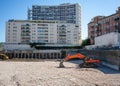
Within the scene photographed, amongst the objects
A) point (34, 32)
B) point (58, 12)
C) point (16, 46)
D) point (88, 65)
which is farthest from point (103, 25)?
point (58, 12)

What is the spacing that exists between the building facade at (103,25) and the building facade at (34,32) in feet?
118

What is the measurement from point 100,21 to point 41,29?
50735mm

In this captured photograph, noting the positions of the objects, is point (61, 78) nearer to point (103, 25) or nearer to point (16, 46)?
point (103, 25)

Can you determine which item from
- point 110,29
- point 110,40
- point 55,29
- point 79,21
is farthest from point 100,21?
point 79,21

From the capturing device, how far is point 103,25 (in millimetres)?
93750

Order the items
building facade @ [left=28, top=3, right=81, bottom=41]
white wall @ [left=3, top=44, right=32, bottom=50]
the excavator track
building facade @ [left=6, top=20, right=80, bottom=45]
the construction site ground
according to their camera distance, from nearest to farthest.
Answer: the construction site ground → the excavator track → white wall @ [left=3, top=44, right=32, bottom=50] → building facade @ [left=6, top=20, right=80, bottom=45] → building facade @ [left=28, top=3, right=81, bottom=41]

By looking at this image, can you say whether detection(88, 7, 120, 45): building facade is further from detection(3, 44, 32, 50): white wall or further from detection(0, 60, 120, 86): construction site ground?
detection(0, 60, 120, 86): construction site ground

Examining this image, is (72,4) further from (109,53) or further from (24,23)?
(109,53)

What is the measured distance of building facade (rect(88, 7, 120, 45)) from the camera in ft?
268

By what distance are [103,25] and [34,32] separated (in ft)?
185

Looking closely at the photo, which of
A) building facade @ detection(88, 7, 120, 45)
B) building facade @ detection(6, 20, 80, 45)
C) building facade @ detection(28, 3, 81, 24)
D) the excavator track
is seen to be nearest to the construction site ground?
the excavator track

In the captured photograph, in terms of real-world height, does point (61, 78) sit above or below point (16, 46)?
below

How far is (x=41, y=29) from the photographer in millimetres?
138500

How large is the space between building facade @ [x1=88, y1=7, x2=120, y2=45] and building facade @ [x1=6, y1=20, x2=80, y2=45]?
35.9 m
